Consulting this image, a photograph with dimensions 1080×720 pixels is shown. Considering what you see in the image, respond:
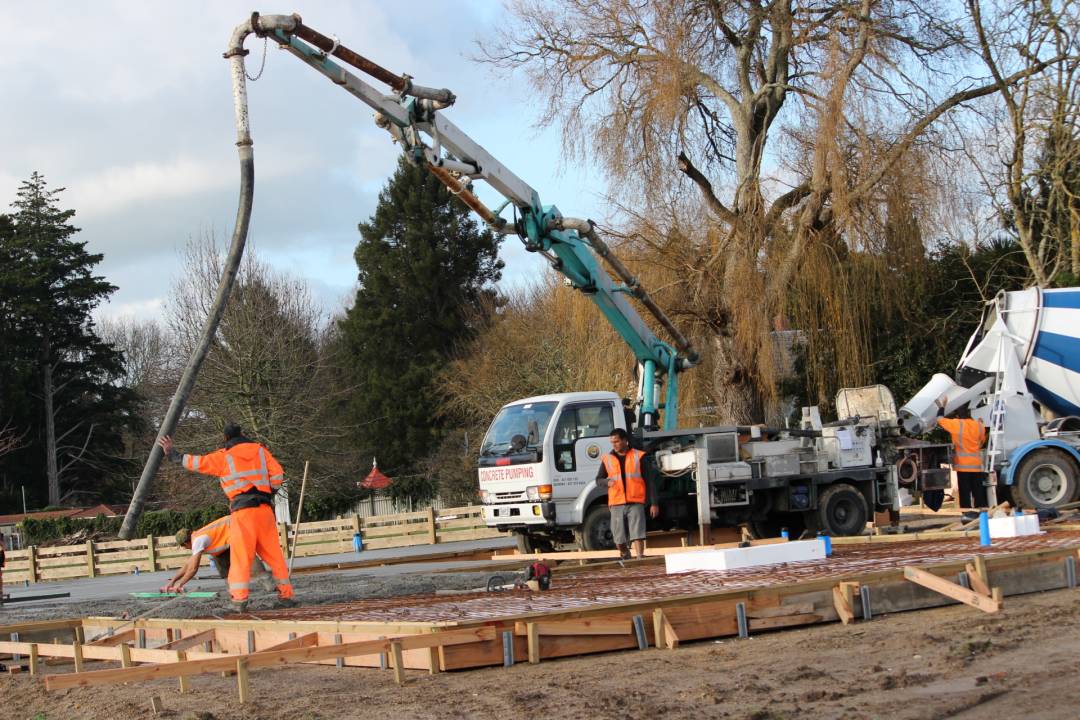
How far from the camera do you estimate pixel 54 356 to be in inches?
2047

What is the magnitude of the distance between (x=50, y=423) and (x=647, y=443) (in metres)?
40.4

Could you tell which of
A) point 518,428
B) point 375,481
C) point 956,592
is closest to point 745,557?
point 956,592

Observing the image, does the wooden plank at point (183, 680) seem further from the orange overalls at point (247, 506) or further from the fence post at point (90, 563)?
the fence post at point (90, 563)

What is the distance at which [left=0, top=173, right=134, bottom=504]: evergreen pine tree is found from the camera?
5023 cm

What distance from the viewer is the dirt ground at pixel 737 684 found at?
6.48 metres

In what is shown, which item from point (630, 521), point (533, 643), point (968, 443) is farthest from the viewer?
point (968, 443)

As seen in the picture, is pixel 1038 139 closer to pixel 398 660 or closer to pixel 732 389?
pixel 732 389

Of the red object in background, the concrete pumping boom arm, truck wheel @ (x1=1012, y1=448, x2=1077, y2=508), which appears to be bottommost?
truck wheel @ (x1=1012, y1=448, x2=1077, y2=508)

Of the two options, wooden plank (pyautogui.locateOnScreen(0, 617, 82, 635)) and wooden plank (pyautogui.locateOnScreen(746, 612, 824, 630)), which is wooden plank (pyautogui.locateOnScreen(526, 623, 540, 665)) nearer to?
wooden plank (pyautogui.locateOnScreen(746, 612, 824, 630))

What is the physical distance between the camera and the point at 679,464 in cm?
1727

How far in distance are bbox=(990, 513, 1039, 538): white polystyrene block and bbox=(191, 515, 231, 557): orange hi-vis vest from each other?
8.06 meters

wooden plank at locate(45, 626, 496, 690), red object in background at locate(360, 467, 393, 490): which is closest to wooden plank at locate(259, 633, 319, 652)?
wooden plank at locate(45, 626, 496, 690)

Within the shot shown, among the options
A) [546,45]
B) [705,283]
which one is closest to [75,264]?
[546,45]

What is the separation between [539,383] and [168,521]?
13.2m
